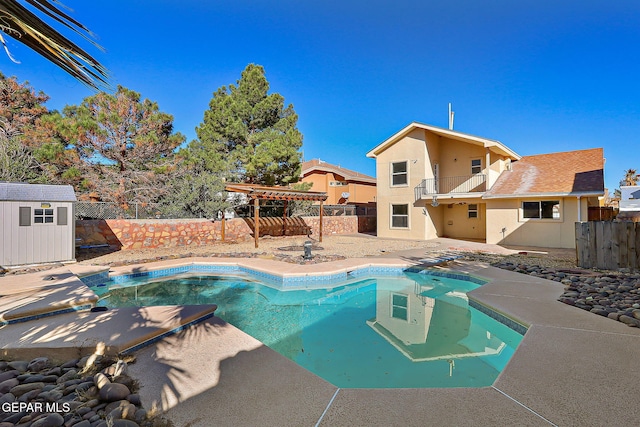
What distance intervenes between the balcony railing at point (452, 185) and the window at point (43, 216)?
53.6ft

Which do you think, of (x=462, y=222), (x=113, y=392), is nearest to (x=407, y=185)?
(x=462, y=222)

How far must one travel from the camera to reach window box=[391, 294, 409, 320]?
6.59 meters

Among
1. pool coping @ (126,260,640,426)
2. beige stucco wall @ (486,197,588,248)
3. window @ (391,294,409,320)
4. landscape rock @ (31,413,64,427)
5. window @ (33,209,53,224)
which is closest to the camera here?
landscape rock @ (31,413,64,427)

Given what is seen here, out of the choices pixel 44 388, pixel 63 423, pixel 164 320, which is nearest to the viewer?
pixel 63 423

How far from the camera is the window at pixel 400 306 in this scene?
6.59 meters

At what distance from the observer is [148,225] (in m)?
13.3

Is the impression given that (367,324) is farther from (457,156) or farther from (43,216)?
(457,156)

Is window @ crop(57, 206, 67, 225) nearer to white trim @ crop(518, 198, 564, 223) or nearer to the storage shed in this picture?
the storage shed

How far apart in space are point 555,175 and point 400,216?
783 cm

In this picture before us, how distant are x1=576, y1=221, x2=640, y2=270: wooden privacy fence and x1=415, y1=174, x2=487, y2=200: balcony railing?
7.63 metres

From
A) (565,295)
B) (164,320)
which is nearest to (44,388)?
(164,320)

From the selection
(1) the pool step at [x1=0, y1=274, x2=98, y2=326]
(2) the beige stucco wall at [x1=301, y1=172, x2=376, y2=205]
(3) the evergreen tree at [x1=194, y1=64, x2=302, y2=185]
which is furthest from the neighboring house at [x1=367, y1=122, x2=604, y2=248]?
(1) the pool step at [x1=0, y1=274, x2=98, y2=326]

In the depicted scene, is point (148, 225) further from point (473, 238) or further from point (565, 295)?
point (473, 238)

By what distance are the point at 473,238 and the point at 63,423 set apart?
1890 cm
